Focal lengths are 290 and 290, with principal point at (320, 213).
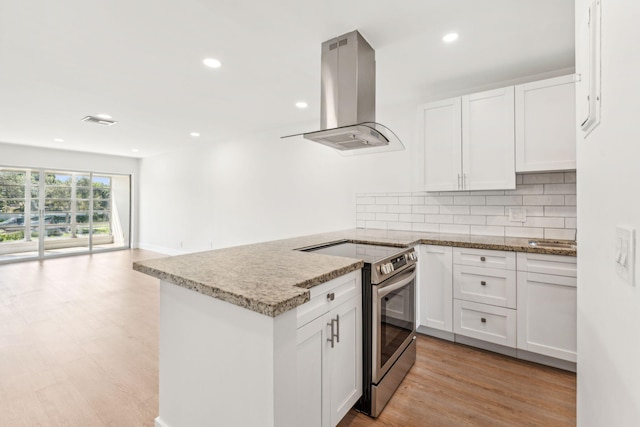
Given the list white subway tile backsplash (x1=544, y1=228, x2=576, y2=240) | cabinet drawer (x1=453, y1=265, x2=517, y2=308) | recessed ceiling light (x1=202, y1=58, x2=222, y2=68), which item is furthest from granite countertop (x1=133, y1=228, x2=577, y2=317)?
recessed ceiling light (x1=202, y1=58, x2=222, y2=68)

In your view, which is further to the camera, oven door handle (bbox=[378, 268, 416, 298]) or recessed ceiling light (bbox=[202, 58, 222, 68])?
recessed ceiling light (bbox=[202, 58, 222, 68])

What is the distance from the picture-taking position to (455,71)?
2.70 meters

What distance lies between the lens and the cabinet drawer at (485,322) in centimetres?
234

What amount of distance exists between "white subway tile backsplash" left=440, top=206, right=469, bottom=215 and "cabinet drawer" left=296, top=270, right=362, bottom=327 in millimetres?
1893

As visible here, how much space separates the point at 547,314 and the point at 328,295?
74.1 inches

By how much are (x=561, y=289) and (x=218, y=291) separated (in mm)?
2406

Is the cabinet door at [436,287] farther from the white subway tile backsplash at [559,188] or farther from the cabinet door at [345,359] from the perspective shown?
the cabinet door at [345,359]

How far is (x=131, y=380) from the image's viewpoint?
207 cm

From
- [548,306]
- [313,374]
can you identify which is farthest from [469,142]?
[313,374]

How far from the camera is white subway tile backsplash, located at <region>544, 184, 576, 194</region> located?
8.38 ft

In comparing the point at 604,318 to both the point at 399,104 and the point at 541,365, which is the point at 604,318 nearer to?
the point at 541,365

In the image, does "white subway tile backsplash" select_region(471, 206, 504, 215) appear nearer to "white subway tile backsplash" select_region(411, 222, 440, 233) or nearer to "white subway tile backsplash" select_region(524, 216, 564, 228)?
"white subway tile backsplash" select_region(524, 216, 564, 228)

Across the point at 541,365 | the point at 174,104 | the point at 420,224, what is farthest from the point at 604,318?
the point at 174,104

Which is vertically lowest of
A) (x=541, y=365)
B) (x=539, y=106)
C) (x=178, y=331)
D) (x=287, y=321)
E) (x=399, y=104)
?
(x=541, y=365)
